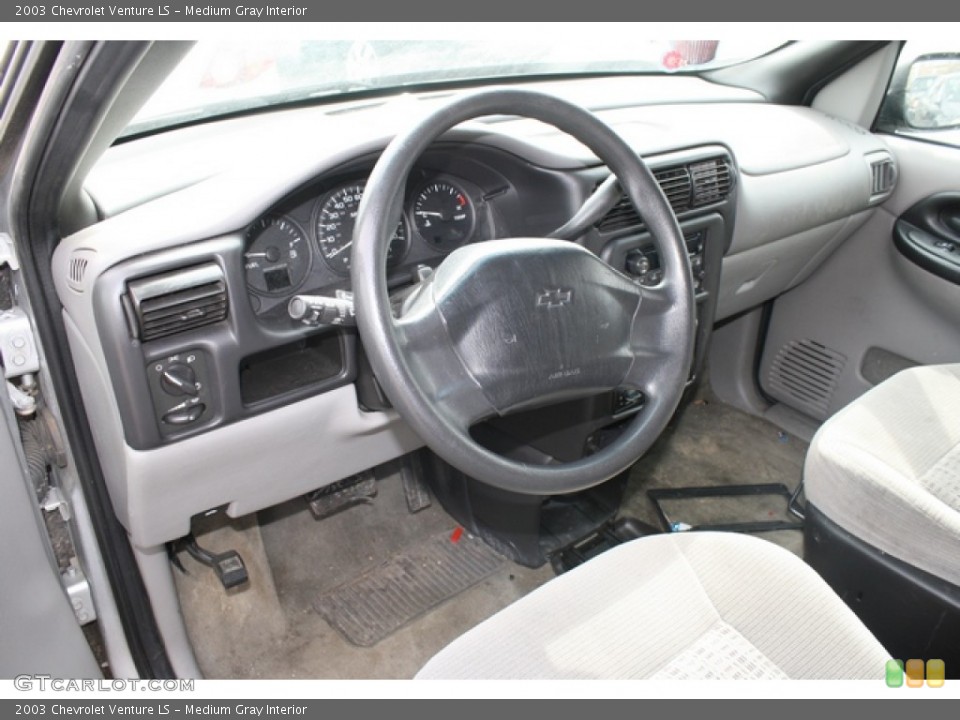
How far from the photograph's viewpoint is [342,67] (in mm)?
1749

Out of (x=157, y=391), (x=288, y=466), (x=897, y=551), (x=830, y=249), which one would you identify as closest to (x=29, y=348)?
(x=157, y=391)

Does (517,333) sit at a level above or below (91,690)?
above

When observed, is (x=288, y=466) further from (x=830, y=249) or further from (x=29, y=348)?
(x=830, y=249)

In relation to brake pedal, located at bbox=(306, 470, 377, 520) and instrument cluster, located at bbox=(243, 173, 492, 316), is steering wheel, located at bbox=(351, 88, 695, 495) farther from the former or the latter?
brake pedal, located at bbox=(306, 470, 377, 520)

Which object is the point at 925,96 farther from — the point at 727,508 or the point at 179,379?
the point at 179,379

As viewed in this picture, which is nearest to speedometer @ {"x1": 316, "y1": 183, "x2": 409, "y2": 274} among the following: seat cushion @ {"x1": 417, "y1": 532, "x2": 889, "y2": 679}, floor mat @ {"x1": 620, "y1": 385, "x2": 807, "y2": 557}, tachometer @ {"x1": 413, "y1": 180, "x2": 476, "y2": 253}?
tachometer @ {"x1": 413, "y1": 180, "x2": 476, "y2": 253}

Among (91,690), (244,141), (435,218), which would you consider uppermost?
(244,141)

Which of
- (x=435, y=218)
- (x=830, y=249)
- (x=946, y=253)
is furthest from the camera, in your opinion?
(x=830, y=249)

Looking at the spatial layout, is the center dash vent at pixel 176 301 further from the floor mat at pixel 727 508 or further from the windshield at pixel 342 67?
the floor mat at pixel 727 508

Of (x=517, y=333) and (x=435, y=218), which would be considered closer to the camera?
(x=517, y=333)

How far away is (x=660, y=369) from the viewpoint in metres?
1.24

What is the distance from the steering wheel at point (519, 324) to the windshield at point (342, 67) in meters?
0.52

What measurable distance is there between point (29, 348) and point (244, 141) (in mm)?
568
